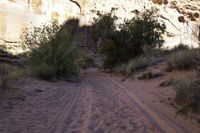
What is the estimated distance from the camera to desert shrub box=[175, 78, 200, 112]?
6850 millimetres

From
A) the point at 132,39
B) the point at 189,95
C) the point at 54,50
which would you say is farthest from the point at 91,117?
the point at 132,39

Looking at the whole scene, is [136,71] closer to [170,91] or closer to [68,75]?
[68,75]

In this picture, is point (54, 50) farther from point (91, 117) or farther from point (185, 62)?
point (91, 117)

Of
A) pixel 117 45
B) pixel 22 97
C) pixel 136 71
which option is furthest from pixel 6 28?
pixel 22 97

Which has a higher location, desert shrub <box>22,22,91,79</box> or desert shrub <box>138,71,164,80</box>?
desert shrub <box>22,22,91,79</box>

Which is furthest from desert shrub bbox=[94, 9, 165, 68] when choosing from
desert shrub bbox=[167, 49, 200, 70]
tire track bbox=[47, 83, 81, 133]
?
tire track bbox=[47, 83, 81, 133]

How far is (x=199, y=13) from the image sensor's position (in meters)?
43.7

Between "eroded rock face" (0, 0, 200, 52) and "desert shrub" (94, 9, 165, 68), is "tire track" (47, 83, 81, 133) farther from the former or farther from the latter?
"eroded rock face" (0, 0, 200, 52)

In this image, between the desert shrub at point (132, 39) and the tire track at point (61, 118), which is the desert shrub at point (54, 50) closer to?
the tire track at point (61, 118)

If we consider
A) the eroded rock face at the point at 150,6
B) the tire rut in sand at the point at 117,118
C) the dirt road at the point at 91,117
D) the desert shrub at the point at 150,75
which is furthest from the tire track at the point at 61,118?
the eroded rock face at the point at 150,6

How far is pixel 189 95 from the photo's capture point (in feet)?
23.3

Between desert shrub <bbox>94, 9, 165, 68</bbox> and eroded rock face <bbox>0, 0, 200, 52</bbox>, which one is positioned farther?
eroded rock face <bbox>0, 0, 200, 52</bbox>

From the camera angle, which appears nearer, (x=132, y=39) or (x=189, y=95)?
(x=189, y=95)

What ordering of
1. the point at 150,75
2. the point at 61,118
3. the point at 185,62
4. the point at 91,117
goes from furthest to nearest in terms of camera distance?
the point at 150,75 < the point at 185,62 < the point at 91,117 < the point at 61,118
